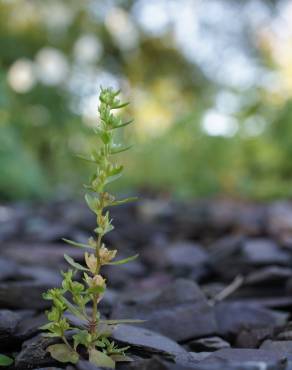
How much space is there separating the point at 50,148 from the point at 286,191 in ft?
13.5

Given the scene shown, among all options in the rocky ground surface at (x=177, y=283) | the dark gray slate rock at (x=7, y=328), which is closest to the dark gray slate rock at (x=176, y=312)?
the rocky ground surface at (x=177, y=283)

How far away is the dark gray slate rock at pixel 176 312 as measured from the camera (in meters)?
1.50

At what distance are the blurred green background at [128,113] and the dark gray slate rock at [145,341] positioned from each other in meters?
2.71

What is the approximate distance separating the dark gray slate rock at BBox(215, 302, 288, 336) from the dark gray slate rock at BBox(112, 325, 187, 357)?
31cm

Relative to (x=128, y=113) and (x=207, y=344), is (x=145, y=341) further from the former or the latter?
(x=128, y=113)

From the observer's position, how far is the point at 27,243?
111 inches

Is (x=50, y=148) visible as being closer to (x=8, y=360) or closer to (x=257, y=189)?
(x=257, y=189)

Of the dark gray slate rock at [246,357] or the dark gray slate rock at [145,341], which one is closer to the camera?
the dark gray slate rock at [246,357]

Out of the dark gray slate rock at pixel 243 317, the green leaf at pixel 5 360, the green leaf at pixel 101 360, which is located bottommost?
the green leaf at pixel 101 360

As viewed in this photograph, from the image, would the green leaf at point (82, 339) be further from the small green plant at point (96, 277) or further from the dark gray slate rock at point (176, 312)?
the dark gray slate rock at point (176, 312)

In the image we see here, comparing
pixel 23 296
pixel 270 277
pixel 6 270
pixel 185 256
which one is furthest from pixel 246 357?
pixel 185 256

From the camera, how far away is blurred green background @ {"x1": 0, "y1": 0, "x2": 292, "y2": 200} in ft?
14.9

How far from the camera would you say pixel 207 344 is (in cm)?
138

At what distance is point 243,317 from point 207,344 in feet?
1.10
